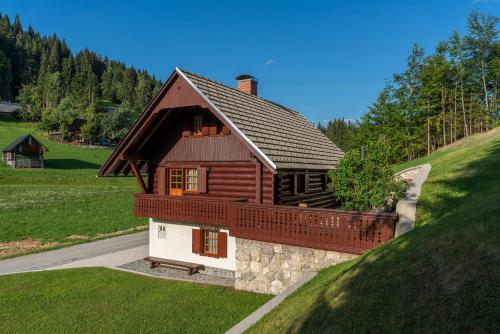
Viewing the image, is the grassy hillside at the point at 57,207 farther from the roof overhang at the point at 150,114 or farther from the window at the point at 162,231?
the roof overhang at the point at 150,114

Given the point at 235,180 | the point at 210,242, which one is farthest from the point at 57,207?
the point at 235,180

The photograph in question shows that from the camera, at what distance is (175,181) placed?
17375 mm

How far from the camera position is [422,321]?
15.1 ft

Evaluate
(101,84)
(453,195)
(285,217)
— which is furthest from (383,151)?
(101,84)

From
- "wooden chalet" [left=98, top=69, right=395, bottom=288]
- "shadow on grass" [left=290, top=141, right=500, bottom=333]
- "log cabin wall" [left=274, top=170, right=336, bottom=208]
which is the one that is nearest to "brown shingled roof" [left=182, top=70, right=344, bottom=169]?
"wooden chalet" [left=98, top=69, right=395, bottom=288]

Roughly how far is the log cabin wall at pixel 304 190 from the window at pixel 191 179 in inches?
174

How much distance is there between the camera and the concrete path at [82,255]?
16369mm

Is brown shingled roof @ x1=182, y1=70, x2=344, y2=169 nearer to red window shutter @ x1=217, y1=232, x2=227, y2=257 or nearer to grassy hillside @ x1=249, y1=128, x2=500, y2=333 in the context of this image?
red window shutter @ x1=217, y1=232, x2=227, y2=257

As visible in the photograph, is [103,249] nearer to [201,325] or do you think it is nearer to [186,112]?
[186,112]

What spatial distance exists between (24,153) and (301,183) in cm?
5705

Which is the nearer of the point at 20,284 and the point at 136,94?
the point at 20,284

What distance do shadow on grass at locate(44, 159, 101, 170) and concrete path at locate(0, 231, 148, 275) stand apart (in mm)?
45323

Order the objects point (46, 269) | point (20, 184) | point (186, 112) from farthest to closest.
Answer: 1. point (20, 184)
2. point (186, 112)
3. point (46, 269)

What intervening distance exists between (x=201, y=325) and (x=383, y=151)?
11207 mm
